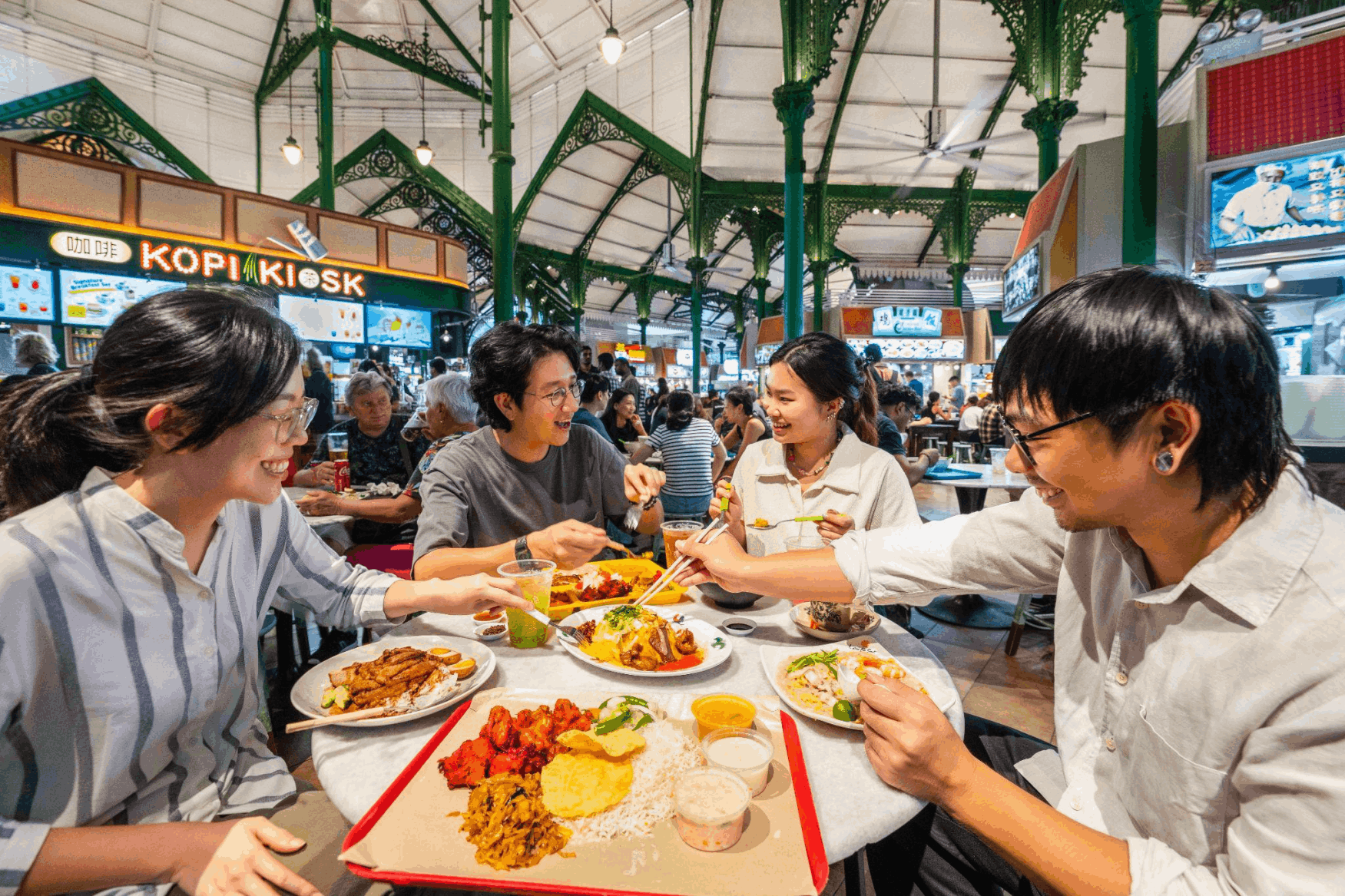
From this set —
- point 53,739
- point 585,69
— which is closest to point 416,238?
point 585,69

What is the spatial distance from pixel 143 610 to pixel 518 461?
1.39 meters

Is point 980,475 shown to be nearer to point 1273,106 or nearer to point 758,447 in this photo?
point 758,447

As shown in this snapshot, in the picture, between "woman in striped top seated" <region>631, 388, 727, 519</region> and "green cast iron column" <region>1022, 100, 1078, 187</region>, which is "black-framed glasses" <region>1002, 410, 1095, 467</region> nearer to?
"woman in striped top seated" <region>631, 388, 727, 519</region>

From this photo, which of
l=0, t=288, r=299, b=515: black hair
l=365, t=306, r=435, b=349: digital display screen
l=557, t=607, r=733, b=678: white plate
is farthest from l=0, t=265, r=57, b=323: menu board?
l=557, t=607, r=733, b=678: white plate

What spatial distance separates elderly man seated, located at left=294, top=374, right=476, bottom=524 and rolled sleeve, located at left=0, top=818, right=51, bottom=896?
1712 millimetres

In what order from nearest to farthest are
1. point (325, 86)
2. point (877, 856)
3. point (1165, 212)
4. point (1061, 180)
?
1. point (877, 856)
2. point (1165, 212)
3. point (1061, 180)
4. point (325, 86)

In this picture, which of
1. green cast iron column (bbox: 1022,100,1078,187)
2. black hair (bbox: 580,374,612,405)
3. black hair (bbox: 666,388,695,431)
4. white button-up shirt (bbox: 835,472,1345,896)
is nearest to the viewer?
white button-up shirt (bbox: 835,472,1345,896)

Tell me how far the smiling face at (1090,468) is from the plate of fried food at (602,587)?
1.11 metres

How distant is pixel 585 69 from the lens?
40.1 ft

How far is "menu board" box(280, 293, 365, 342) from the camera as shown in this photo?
9050 millimetres

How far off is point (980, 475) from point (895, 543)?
371 centimetres

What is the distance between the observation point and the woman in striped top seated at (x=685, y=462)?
15.7 feet

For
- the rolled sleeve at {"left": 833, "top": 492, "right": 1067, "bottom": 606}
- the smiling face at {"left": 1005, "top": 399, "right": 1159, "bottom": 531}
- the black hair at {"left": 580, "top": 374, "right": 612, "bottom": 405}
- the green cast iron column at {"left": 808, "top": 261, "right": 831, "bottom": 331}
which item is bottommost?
the rolled sleeve at {"left": 833, "top": 492, "right": 1067, "bottom": 606}

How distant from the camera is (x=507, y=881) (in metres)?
0.79
